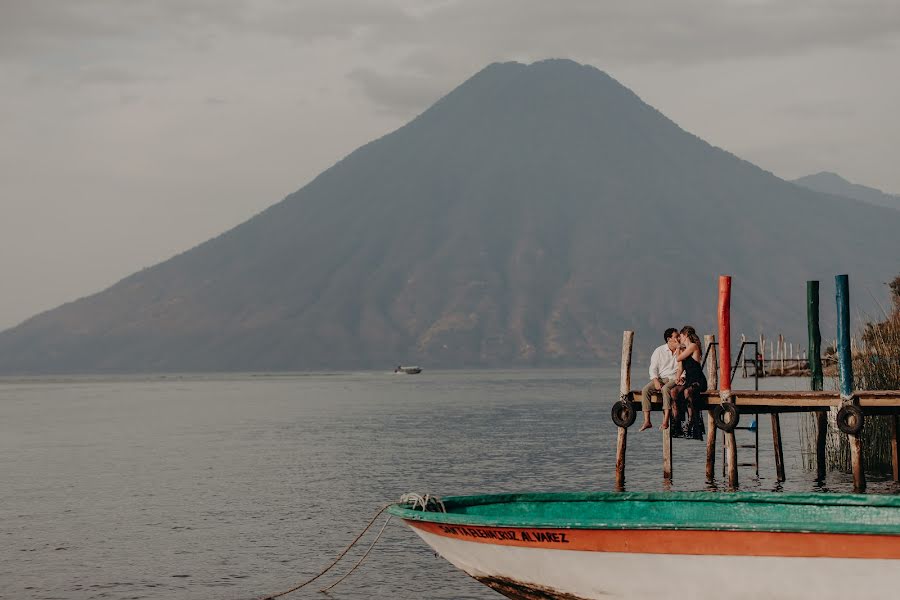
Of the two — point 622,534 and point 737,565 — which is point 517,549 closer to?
point 622,534

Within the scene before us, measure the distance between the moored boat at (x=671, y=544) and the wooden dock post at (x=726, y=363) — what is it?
32.9ft

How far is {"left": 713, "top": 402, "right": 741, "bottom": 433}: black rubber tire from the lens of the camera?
87.4ft

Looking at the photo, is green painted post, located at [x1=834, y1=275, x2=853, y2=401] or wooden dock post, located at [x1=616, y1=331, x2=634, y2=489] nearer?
green painted post, located at [x1=834, y1=275, x2=853, y2=401]

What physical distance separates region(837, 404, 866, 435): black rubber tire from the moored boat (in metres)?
9.72

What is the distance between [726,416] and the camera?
26734mm

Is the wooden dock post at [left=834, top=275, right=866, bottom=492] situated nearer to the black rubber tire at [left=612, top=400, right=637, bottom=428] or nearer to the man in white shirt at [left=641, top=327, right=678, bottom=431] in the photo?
the man in white shirt at [left=641, top=327, right=678, bottom=431]

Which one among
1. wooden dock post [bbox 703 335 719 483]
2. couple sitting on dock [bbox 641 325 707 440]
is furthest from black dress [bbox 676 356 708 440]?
wooden dock post [bbox 703 335 719 483]

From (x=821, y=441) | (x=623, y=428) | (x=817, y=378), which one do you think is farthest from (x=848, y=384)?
(x=821, y=441)

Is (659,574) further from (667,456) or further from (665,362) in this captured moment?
(667,456)

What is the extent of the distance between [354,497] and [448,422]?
36201mm

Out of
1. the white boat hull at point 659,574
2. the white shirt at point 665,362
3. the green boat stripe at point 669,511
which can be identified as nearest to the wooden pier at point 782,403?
the white shirt at point 665,362

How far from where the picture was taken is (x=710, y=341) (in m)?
29.9

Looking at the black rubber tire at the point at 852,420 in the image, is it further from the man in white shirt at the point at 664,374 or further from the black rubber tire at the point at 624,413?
the black rubber tire at the point at 624,413

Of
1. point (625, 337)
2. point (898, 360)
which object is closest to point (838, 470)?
point (898, 360)
